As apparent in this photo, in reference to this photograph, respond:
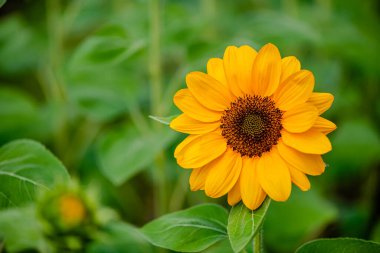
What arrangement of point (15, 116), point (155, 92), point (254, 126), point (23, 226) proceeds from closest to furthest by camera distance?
point (23, 226), point (254, 126), point (155, 92), point (15, 116)

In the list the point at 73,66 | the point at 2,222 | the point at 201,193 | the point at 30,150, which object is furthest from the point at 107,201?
the point at 2,222

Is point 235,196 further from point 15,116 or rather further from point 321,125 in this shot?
point 15,116

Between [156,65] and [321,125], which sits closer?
[321,125]

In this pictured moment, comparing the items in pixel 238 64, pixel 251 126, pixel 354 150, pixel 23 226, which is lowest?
pixel 354 150

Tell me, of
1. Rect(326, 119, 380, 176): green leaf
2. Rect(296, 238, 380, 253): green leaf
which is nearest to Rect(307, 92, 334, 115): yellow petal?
Rect(296, 238, 380, 253): green leaf

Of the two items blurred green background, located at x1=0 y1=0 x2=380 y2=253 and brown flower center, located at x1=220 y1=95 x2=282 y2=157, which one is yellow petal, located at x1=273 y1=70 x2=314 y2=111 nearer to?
brown flower center, located at x1=220 y1=95 x2=282 y2=157

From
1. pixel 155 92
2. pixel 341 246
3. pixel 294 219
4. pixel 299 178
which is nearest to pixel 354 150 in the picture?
pixel 294 219

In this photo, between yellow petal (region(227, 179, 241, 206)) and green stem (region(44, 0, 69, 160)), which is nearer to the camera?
yellow petal (region(227, 179, 241, 206))

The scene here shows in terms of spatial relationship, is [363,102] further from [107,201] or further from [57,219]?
[57,219]
